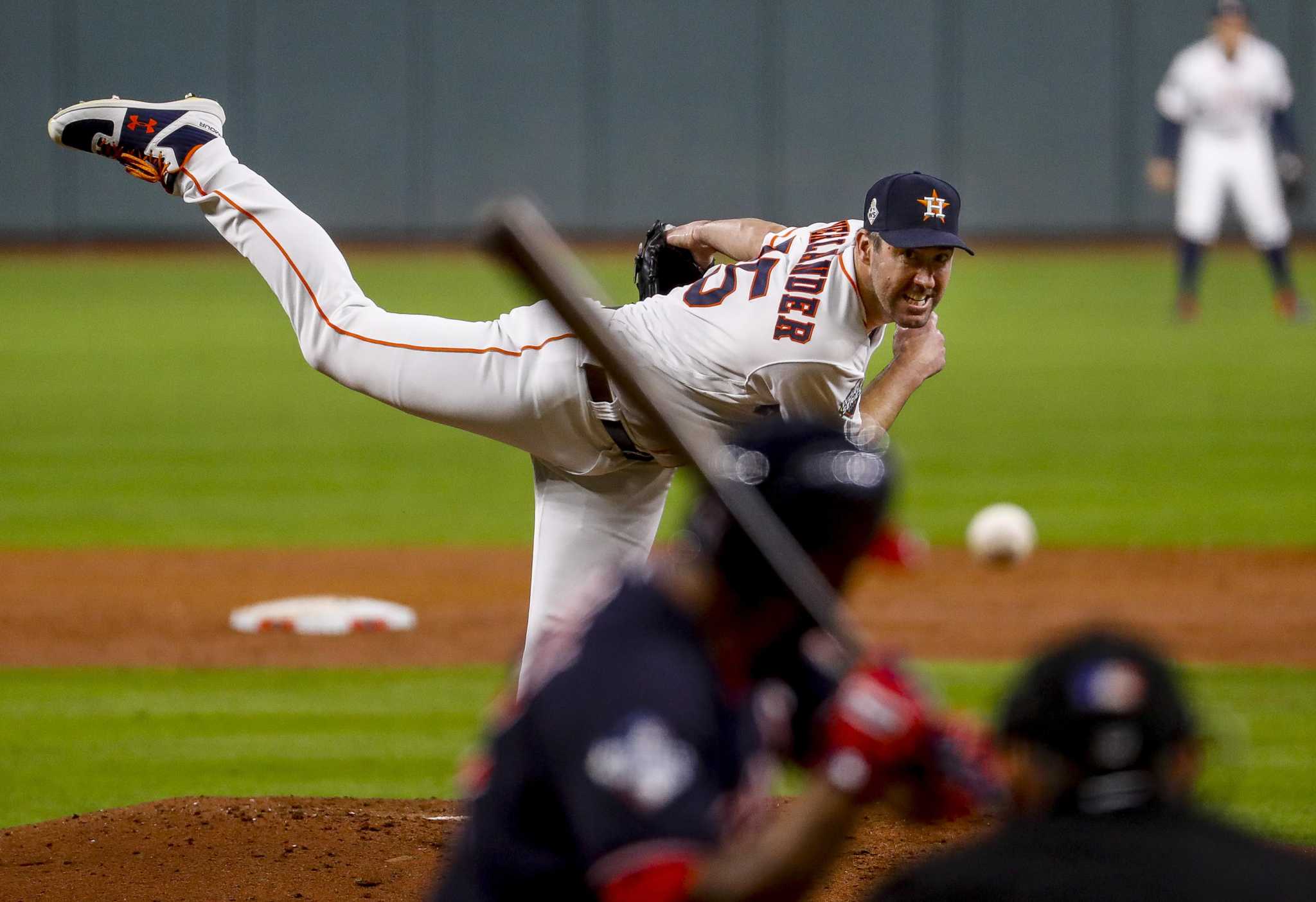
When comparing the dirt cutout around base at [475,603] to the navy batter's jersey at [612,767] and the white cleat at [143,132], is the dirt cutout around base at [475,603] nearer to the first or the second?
the white cleat at [143,132]

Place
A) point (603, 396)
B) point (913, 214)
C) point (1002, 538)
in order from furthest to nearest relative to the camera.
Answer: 1. point (1002, 538)
2. point (603, 396)
3. point (913, 214)

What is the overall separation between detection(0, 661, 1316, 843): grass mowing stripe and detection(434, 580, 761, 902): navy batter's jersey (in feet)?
11.6

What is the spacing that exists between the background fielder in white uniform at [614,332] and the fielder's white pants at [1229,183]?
14.0 metres

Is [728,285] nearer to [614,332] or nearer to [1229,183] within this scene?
[614,332]

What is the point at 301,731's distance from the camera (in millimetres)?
6699

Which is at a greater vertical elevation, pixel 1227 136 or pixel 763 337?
pixel 1227 136

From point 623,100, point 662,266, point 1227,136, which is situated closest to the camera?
point 662,266

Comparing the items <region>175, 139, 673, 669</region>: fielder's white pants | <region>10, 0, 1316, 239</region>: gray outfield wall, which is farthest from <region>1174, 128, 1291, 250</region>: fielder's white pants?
<region>175, 139, 673, 669</region>: fielder's white pants

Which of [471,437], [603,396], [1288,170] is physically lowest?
[471,437]

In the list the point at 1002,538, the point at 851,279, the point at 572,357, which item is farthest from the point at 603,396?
the point at 1002,538

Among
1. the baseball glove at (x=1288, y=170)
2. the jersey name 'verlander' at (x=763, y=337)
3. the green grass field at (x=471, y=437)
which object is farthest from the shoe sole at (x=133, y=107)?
the baseball glove at (x=1288, y=170)

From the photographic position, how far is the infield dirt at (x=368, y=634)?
4.88 meters

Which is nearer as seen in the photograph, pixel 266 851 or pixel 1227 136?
pixel 266 851

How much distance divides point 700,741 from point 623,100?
25870 mm
